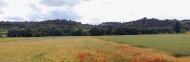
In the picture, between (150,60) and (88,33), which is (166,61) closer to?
(150,60)

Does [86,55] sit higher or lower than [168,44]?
higher

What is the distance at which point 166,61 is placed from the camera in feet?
99.1

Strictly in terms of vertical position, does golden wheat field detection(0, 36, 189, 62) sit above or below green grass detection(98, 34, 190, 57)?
above

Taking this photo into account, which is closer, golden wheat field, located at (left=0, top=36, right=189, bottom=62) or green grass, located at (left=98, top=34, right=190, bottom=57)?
golden wheat field, located at (left=0, top=36, right=189, bottom=62)

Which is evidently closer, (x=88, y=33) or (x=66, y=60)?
(x=66, y=60)

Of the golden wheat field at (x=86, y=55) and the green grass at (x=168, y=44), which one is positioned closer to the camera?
the golden wheat field at (x=86, y=55)

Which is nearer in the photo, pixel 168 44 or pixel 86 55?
pixel 86 55

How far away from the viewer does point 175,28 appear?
183625mm

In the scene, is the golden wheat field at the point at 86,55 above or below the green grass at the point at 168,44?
above

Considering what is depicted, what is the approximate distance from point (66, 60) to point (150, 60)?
638 cm

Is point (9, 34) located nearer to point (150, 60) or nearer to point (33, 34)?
point (33, 34)

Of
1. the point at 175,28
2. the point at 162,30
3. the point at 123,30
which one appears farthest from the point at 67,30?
the point at 175,28

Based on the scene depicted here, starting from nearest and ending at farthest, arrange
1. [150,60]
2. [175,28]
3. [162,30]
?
1. [150,60]
2. [162,30]
3. [175,28]

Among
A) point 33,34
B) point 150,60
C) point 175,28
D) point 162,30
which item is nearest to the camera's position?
point 150,60
